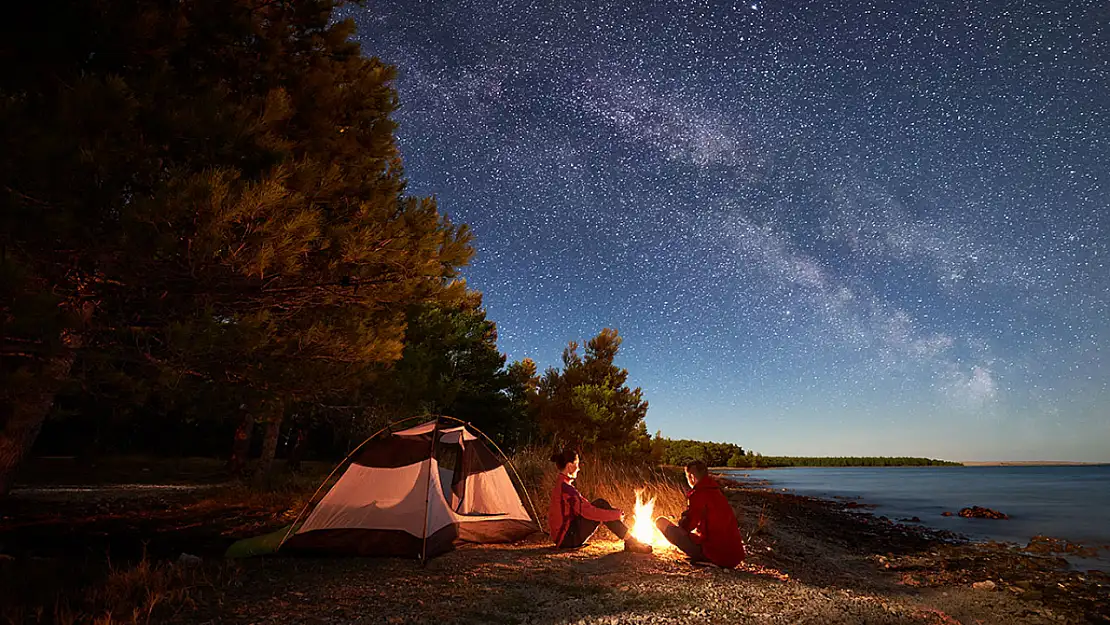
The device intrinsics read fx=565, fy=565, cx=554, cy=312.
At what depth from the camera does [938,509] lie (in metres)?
28.9

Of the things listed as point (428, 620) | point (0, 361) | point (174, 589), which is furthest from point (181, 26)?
point (428, 620)

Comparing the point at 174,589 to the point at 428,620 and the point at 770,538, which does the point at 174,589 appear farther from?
the point at 770,538

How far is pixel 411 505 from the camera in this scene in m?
7.69

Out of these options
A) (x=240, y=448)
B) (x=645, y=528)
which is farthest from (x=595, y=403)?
(x=645, y=528)

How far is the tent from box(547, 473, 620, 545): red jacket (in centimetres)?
100

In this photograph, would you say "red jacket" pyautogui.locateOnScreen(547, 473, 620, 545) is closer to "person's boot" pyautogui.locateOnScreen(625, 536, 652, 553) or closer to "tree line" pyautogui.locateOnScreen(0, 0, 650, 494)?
"person's boot" pyautogui.locateOnScreen(625, 536, 652, 553)

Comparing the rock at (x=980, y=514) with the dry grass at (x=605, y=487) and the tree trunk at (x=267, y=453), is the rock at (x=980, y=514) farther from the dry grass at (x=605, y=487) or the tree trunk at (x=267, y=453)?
the tree trunk at (x=267, y=453)

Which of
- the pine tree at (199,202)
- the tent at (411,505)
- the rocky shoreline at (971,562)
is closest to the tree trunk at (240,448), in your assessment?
the pine tree at (199,202)

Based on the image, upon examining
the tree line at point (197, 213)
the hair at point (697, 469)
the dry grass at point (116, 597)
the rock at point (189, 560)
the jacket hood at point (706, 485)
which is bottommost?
the rock at point (189, 560)

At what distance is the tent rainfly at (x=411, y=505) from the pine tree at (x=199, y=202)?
1.83 meters

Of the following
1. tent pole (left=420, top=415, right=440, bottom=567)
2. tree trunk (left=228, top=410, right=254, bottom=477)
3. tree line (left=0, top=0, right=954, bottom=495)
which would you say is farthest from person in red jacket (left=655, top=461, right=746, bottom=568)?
tree trunk (left=228, top=410, right=254, bottom=477)

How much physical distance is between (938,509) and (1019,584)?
22.9 meters

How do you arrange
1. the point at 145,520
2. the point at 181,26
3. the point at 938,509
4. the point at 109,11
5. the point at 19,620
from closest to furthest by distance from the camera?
the point at 19,620 < the point at 109,11 < the point at 181,26 < the point at 145,520 < the point at 938,509

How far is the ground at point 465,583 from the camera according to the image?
15.8 feet
